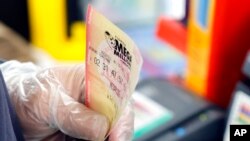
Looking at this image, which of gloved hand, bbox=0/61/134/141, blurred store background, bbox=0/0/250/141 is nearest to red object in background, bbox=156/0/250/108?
blurred store background, bbox=0/0/250/141

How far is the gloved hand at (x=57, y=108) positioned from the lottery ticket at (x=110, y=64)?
0.09 feet

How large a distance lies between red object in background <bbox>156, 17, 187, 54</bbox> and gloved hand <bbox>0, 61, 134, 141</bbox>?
16.5 inches

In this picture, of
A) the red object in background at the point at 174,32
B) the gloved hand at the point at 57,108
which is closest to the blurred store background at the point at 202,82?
the red object in background at the point at 174,32

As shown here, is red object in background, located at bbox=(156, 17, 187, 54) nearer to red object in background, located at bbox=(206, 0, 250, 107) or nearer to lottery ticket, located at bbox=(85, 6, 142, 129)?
red object in background, located at bbox=(206, 0, 250, 107)

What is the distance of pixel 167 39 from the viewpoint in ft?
3.52

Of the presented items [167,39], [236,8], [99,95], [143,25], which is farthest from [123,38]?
[143,25]

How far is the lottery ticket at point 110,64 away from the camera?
510 millimetres

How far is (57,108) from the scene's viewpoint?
0.59m

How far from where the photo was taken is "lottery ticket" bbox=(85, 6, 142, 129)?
51 centimetres

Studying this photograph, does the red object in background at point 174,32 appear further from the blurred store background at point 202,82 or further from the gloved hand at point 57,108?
the gloved hand at point 57,108

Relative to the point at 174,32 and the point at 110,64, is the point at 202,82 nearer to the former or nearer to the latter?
the point at 174,32

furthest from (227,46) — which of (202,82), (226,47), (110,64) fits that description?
(110,64)

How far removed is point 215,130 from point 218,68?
0.12 meters

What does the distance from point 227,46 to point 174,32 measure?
191 mm
